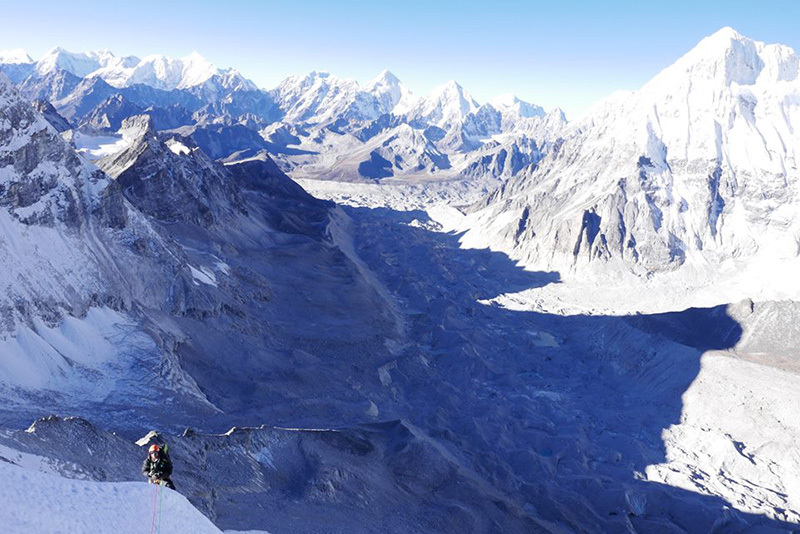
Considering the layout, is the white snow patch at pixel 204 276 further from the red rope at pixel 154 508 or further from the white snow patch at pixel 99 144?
the white snow patch at pixel 99 144

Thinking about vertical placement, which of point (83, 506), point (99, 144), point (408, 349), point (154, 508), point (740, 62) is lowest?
point (408, 349)

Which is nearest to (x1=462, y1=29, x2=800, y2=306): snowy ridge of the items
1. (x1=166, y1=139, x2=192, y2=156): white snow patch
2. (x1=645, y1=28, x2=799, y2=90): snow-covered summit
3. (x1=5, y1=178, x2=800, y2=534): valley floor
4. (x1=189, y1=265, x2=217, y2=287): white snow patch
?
(x1=645, y1=28, x2=799, y2=90): snow-covered summit

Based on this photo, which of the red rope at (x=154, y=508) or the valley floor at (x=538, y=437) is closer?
the red rope at (x=154, y=508)

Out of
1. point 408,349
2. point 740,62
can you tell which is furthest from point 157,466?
point 740,62

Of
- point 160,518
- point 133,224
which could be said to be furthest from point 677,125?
point 160,518

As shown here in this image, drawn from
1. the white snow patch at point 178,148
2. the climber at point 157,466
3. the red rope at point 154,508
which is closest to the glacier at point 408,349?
the red rope at point 154,508

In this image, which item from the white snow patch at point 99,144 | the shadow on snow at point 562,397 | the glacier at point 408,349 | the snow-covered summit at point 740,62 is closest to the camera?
the glacier at point 408,349

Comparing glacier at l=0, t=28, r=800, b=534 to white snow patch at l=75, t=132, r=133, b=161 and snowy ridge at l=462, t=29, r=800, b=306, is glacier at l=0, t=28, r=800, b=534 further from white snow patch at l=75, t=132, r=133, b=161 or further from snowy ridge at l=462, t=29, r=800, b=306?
white snow patch at l=75, t=132, r=133, b=161

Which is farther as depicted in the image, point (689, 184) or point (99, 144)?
point (99, 144)

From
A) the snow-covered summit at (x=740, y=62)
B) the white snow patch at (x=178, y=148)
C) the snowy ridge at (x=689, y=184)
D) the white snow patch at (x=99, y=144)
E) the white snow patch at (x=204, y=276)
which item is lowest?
the white snow patch at (x=204, y=276)

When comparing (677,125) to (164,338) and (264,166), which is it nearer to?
(264,166)

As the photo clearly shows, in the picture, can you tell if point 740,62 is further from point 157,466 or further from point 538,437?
point 157,466
